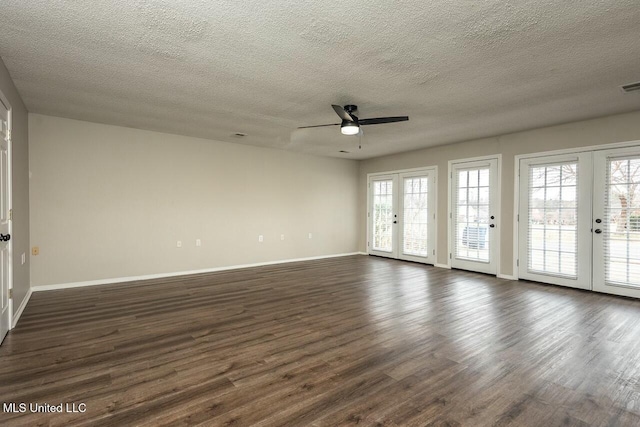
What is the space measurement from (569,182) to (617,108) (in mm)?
1156

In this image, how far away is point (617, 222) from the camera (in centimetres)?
446

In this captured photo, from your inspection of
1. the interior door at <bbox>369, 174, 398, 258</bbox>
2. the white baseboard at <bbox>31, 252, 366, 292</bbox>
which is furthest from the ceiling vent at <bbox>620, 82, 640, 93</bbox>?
the white baseboard at <bbox>31, 252, 366, 292</bbox>

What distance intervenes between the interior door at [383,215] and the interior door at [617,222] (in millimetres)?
3762

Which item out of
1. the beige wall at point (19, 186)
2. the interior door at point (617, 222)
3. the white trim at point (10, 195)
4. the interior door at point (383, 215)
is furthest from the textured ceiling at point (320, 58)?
the interior door at point (383, 215)

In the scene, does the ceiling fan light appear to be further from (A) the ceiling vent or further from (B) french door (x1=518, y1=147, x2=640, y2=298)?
(B) french door (x1=518, y1=147, x2=640, y2=298)

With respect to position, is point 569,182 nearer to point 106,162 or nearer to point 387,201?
point 387,201

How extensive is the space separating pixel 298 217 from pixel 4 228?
5135mm

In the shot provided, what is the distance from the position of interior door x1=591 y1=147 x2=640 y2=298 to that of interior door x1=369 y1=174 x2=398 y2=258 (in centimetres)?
376

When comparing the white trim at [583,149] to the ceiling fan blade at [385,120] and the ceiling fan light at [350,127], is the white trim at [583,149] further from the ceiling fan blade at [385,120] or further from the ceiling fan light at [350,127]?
the ceiling fan light at [350,127]

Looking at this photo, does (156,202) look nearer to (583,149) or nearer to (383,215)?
(383,215)

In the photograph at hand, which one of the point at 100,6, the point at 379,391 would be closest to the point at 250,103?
the point at 100,6

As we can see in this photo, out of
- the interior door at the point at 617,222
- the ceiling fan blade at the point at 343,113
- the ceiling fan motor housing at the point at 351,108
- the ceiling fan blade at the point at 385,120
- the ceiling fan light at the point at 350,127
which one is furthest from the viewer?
the interior door at the point at 617,222

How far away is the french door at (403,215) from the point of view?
6957 mm

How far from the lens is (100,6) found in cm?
214
